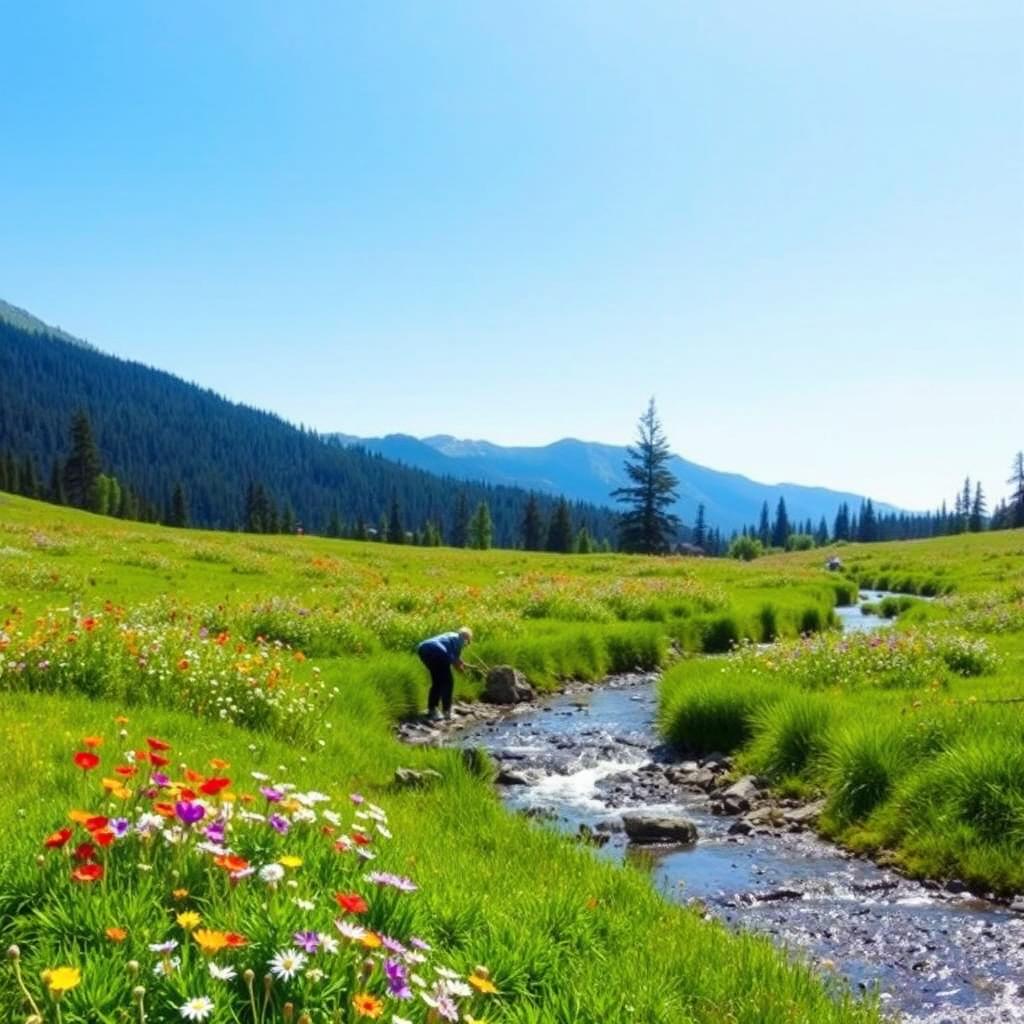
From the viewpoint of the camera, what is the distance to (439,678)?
17922 millimetres

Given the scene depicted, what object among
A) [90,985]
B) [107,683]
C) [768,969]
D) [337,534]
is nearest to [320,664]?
[107,683]

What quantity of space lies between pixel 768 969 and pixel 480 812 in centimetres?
444

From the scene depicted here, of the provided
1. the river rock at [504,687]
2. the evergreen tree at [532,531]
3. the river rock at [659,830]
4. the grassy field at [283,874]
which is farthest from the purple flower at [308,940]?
the evergreen tree at [532,531]

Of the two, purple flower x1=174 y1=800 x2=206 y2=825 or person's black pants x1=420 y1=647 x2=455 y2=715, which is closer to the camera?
purple flower x1=174 y1=800 x2=206 y2=825

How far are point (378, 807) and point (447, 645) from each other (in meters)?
9.84

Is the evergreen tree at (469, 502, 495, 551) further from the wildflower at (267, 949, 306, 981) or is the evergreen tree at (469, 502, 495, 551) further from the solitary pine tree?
the wildflower at (267, 949, 306, 981)

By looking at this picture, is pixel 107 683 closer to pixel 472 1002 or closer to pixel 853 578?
pixel 472 1002

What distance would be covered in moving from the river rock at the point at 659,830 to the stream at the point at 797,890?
15 centimetres

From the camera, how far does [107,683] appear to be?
41.9 feet

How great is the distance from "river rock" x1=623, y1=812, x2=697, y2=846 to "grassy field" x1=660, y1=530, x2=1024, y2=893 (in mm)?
1853

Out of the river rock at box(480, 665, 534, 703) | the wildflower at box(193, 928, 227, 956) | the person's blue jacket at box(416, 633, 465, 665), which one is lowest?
the river rock at box(480, 665, 534, 703)

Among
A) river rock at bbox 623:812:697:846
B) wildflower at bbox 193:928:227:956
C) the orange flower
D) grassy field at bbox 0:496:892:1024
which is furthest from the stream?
the orange flower

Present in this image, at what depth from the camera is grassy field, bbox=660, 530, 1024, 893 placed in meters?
10.2

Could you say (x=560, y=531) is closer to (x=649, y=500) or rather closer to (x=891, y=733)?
(x=649, y=500)
